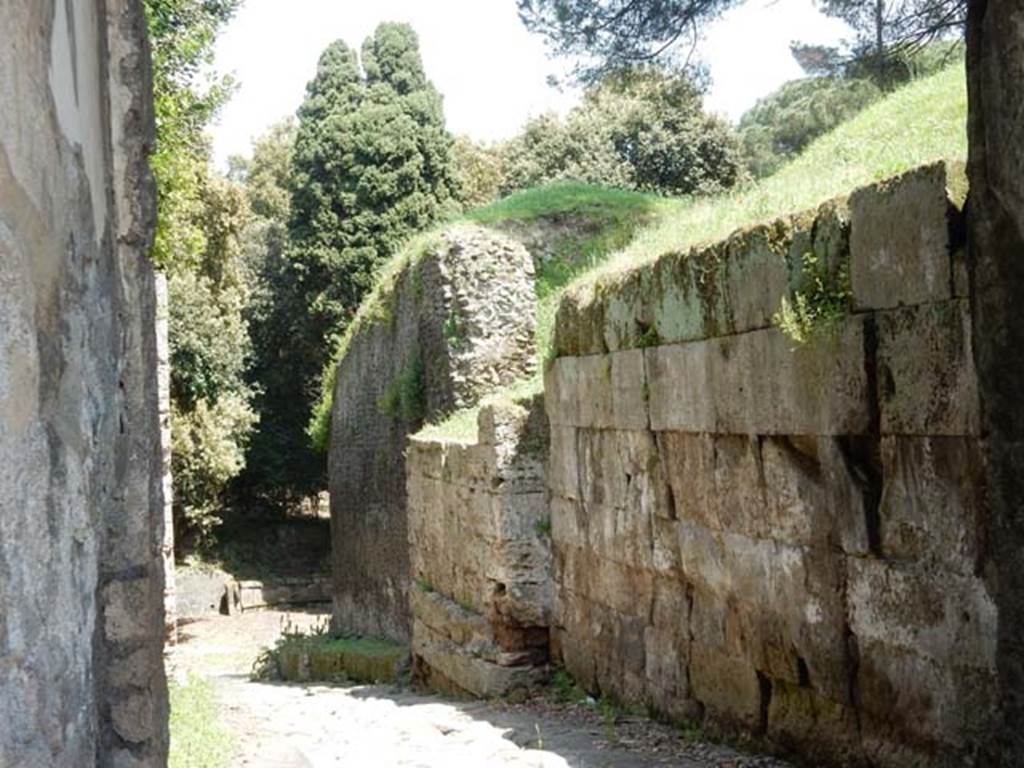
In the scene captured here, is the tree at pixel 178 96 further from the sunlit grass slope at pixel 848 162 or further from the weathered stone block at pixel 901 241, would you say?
the weathered stone block at pixel 901 241

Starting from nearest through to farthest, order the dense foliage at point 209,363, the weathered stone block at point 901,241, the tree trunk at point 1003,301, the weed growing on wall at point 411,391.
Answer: the tree trunk at point 1003,301 < the weathered stone block at point 901,241 < the weed growing on wall at point 411,391 < the dense foliage at point 209,363

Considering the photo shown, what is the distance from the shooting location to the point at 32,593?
2.58 m

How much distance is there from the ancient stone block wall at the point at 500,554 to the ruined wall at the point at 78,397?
6.02 m

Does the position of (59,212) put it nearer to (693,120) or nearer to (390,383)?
(390,383)

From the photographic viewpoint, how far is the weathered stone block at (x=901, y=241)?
4875mm

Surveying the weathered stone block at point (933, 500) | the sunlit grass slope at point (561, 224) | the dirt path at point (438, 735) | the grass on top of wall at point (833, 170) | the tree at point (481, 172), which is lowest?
the dirt path at point (438, 735)

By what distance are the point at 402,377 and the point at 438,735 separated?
664 cm

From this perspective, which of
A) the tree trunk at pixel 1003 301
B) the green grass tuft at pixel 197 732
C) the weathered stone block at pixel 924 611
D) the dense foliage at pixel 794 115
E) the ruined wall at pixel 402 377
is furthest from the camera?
the dense foliage at pixel 794 115

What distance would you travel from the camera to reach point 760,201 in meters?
7.30

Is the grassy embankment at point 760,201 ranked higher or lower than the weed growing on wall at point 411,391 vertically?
higher

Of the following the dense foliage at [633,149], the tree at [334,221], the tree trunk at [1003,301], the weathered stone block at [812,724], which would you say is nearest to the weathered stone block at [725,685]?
the weathered stone block at [812,724]

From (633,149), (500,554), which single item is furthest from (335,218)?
(500,554)

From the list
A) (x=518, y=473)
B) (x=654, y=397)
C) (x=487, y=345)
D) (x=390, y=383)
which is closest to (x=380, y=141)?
(x=390, y=383)

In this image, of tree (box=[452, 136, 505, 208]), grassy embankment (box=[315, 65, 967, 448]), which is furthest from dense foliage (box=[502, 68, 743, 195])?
grassy embankment (box=[315, 65, 967, 448])
